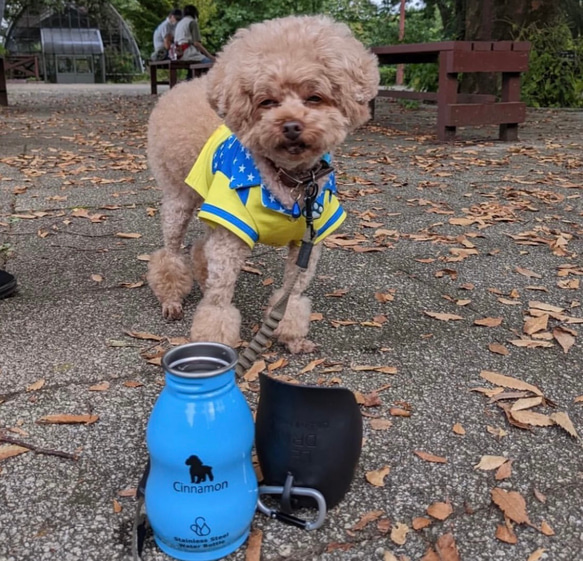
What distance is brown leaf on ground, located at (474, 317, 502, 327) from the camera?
9.86ft

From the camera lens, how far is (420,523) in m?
1.72

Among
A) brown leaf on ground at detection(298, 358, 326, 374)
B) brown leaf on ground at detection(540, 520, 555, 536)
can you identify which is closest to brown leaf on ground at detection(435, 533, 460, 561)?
brown leaf on ground at detection(540, 520, 555, 536)

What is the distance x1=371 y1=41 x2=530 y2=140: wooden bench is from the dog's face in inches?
227

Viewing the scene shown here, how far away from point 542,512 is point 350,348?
115 centimetres

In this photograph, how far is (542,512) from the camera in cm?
178

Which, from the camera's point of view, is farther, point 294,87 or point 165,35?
point 165,35

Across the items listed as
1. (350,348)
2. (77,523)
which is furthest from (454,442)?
(77,523)

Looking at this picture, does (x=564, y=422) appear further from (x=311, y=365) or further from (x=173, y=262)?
(x=173, y=262)

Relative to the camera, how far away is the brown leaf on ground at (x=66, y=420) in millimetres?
2162

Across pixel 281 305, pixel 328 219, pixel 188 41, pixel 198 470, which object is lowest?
pixel 198 470

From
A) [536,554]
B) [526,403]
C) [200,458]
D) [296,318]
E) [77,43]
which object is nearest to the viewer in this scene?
[200,458]

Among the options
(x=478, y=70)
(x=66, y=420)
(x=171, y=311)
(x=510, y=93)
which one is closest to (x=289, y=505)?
(x=66, y=420)

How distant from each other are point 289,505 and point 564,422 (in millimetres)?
1082

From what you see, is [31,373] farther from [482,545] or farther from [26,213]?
[26,213]
